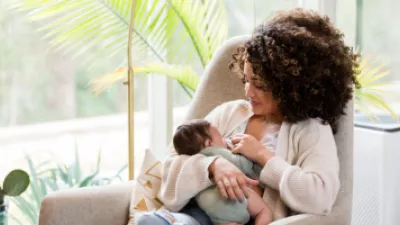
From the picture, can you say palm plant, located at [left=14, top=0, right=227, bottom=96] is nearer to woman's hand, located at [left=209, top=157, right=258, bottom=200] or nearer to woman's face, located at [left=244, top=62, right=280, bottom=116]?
woman's face, located at [left=244, top=62, right=280, bottom=116]

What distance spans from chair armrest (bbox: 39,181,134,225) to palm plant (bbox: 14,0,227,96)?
60 centimetres

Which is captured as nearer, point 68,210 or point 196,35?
point 68,210

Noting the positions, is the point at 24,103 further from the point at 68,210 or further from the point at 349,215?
the point at 349,215

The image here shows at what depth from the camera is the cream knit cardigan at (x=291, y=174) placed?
5.47 ft

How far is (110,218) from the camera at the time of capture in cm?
185

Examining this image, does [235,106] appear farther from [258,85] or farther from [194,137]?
[194,137]

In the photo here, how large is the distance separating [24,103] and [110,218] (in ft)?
3.24

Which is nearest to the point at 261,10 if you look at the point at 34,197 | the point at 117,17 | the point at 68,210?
the point at 117,17

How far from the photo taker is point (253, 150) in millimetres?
1774

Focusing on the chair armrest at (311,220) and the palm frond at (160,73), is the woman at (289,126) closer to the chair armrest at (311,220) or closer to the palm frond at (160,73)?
the chair armrest at (311,220)

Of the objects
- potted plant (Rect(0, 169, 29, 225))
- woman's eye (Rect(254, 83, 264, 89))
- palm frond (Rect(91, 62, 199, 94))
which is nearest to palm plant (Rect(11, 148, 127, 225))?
palm frond (Rect(91, 62, 199, 94))

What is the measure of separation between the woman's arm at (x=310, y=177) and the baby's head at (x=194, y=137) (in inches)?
7.2

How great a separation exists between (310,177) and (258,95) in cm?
33

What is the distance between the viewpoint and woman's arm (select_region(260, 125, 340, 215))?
1.66m
